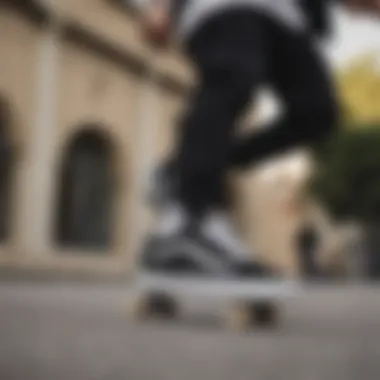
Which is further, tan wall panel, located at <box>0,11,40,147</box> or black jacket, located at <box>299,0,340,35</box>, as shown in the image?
black jacket, located at <box>299,0,340,35</box>

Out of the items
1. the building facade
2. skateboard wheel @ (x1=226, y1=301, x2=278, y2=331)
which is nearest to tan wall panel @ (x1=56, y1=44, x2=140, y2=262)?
the building facade

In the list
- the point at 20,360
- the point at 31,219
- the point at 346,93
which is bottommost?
the point at 20,360

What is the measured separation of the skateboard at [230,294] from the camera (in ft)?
2.71

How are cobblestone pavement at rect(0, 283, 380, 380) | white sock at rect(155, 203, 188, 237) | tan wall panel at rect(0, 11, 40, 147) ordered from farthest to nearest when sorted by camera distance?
1. white sock at rect(155, 203, 188, 237)
2. tan wall panel at rect(0, 11, 40, 147)
3. cobblestone pavement at rect(0, 283, 380, 380)

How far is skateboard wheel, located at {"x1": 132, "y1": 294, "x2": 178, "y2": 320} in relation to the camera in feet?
2.82

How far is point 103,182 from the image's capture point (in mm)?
840

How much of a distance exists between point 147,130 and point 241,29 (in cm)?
14

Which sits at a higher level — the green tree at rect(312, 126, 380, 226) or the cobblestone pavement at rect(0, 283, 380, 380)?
the green tree at rect(312, 126, 380, 226)

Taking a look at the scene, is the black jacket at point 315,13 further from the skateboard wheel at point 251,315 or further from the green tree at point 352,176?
the skateboard wheel at point 251,315

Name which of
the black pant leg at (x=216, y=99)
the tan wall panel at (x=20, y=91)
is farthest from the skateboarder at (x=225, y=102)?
the tan wall panel at (x=20, y=91)

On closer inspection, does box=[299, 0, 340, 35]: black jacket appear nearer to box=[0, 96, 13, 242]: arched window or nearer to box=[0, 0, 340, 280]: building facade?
box=[0, 0, 340, 280]: building facade

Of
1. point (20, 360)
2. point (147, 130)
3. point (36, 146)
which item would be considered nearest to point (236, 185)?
point (147, 130)

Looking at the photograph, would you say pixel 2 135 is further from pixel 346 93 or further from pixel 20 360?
pixel 346 93

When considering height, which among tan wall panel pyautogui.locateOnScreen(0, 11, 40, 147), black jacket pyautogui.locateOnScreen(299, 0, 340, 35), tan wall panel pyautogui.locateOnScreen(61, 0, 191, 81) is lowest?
tan wall panel pyautogui.locateOnScreen(0, 11, 40, 147)
